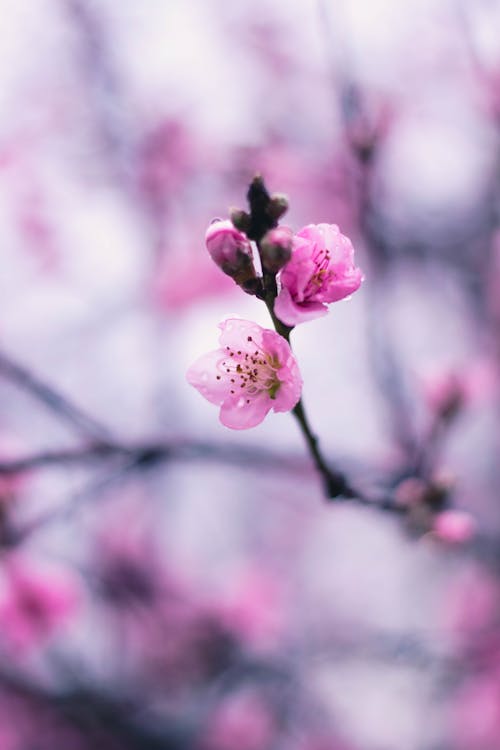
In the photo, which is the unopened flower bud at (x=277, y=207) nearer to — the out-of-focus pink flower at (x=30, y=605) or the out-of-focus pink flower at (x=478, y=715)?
the out-of-focus pink flower at (x=30, y=605)

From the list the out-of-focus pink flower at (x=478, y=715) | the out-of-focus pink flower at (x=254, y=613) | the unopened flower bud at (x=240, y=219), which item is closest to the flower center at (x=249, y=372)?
the unopened flower bud at (x=240, y=219)

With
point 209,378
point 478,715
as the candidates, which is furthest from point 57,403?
point 478,715

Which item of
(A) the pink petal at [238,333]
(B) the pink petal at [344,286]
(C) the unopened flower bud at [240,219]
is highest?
(C) the unopened flower bud at [240,219]

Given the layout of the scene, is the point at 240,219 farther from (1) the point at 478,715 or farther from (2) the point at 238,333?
(1) the point at 478,715

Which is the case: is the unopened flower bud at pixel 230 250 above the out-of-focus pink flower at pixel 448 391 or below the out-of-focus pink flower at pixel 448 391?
below

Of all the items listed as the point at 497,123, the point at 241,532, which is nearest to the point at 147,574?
the point at 241,532

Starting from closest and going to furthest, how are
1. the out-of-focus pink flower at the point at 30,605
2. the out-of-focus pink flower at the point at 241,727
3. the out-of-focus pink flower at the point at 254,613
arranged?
1. the out-of-focus pink flower at the point at 30,605
2. the out-of-focus pink flower at the point at 254,613
3. the out-of-focus pink flower at the point at 241,727

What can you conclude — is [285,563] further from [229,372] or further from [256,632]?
[229,372]
